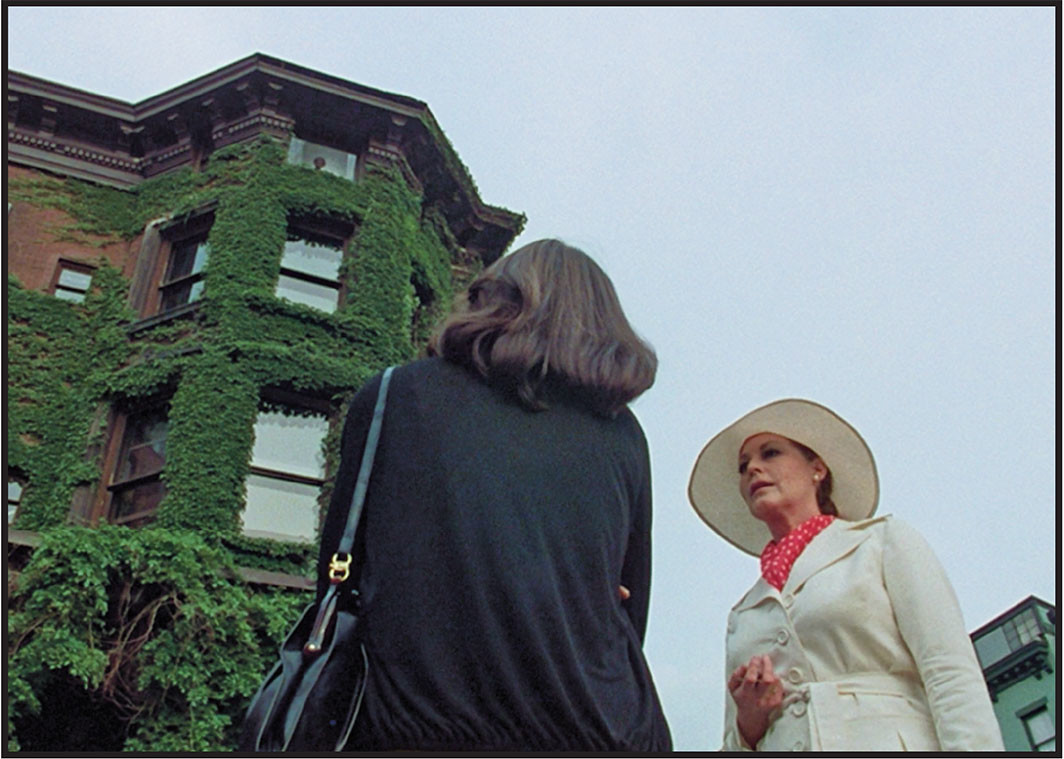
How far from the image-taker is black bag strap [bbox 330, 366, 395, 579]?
193 centimetres

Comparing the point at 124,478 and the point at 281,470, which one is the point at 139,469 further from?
the point at 281,470

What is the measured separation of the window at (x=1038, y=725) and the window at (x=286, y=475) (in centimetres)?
2246

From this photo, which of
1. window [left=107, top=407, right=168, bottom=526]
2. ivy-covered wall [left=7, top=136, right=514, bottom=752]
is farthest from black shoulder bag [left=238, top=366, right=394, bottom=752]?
window [left=107, top=407, right=168, bottom=526]

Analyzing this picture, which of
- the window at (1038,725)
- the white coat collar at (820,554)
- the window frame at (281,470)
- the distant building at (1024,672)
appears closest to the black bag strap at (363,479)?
the white coat collar at (820,554)

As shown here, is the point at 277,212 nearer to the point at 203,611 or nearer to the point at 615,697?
the point at 203,611

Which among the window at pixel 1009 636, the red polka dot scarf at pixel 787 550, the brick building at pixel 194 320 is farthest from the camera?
the window at pixel 1009 636

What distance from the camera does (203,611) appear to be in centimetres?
1256

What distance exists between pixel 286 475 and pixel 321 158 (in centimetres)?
681

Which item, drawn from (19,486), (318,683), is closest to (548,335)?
(318,683)

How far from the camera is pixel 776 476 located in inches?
126

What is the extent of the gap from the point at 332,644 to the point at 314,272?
640 inches

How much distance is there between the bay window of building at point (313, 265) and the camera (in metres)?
17.3

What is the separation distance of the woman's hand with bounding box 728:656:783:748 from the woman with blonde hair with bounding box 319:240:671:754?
485 mm

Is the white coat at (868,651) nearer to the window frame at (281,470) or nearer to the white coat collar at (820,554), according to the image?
the white coat collar at (820,554)
